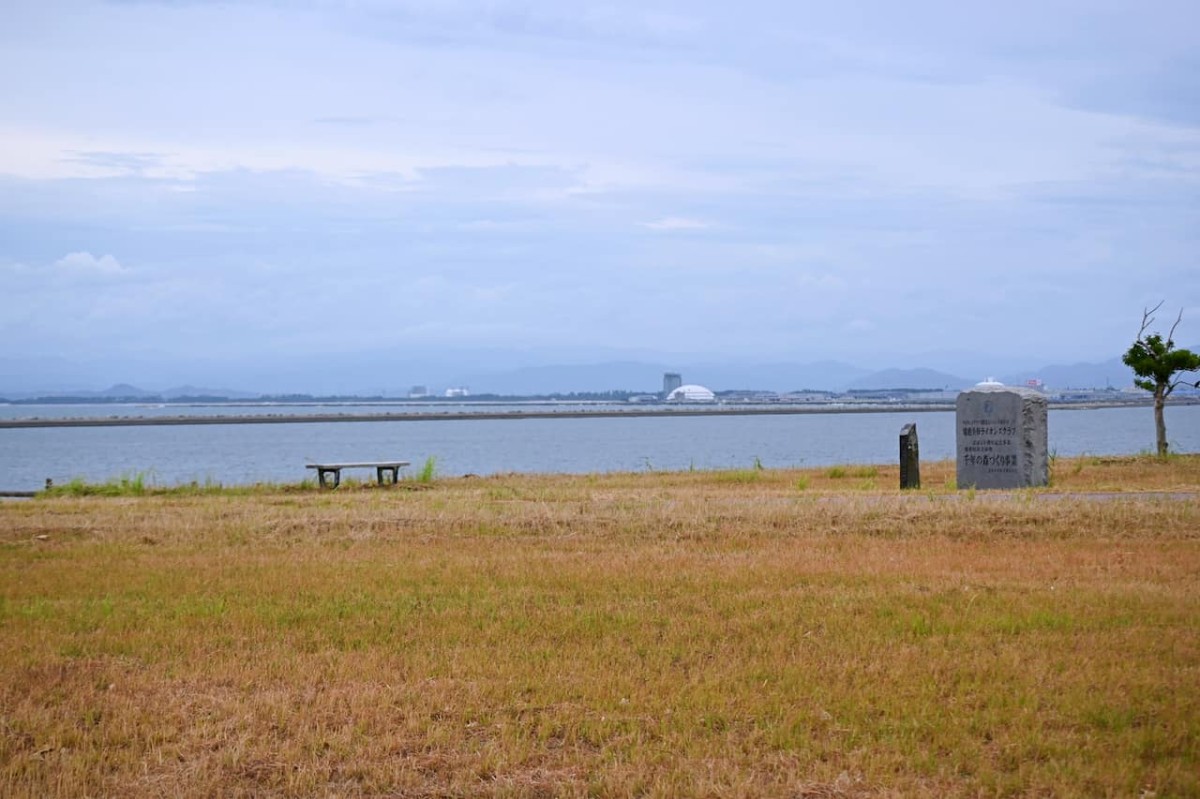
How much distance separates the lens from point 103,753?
691 centimetres

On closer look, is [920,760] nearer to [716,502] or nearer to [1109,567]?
[1109,567]

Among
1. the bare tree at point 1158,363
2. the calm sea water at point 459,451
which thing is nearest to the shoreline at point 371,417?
the calm sea water at point 459,451

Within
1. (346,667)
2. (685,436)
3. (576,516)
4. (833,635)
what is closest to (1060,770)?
(833,635)

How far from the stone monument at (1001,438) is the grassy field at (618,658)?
6376 mm

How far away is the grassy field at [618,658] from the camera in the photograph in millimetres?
6629

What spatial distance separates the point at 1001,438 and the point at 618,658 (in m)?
15.9

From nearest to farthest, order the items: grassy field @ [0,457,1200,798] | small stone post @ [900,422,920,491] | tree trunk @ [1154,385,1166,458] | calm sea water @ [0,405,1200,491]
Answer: grassy field @ [0,457,1200,798]
small stone post @ [900,422,920,491]
tree trunk @ [1154,385,1166,458]
calm sea water @ [0,405,1200,491]

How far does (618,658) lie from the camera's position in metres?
8.82

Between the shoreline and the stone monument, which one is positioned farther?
the shoreline

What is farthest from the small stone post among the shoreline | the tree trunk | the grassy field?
the shoreline

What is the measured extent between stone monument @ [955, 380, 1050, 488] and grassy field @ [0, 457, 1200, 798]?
251 inches

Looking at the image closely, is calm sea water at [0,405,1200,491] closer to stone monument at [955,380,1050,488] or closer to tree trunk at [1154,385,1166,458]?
tree trunk at [1154,385,1166,458]

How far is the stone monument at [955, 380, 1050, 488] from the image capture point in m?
22.6

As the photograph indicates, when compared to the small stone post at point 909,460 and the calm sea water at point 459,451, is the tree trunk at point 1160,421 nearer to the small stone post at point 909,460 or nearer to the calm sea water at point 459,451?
the small stone post at point 909,460
